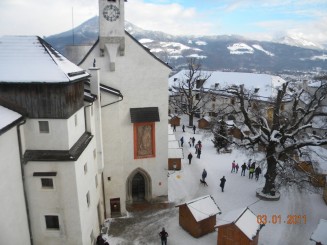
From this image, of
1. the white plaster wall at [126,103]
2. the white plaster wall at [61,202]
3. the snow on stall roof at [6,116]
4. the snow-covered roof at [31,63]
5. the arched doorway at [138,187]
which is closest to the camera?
the snow on stall roof at [6,116]

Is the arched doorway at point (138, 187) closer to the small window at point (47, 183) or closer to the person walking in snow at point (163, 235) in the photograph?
the person walking in snow at point (163, 235)

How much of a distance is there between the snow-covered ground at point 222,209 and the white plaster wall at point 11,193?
7.19 m

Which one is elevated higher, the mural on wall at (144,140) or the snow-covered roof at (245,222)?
the mural on wall at (144,140)

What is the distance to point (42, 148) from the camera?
619 inches

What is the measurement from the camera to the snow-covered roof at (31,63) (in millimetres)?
14281

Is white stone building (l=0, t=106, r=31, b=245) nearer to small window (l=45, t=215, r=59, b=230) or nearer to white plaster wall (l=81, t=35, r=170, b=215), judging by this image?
small window (l=45, t=215, r=59, b=230)

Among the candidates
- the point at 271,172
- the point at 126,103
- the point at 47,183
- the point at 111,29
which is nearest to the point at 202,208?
the point at 271,172

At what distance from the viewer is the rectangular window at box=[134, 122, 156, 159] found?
2395cm

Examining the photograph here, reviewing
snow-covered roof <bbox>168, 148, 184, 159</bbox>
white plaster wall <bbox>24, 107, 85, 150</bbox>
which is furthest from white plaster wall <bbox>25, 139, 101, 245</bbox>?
snow-covered roof <bbox>168, 148, 184, 159</bbox>

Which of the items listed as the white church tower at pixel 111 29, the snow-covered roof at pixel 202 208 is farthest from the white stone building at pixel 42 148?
the snow-covered roof at pixel 202 208

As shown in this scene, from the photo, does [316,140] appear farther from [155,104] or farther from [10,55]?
[10,55]

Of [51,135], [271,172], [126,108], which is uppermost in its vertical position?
[51,135]

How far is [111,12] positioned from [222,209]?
17.4m

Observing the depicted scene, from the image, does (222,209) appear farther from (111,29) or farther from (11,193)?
(111,29)
